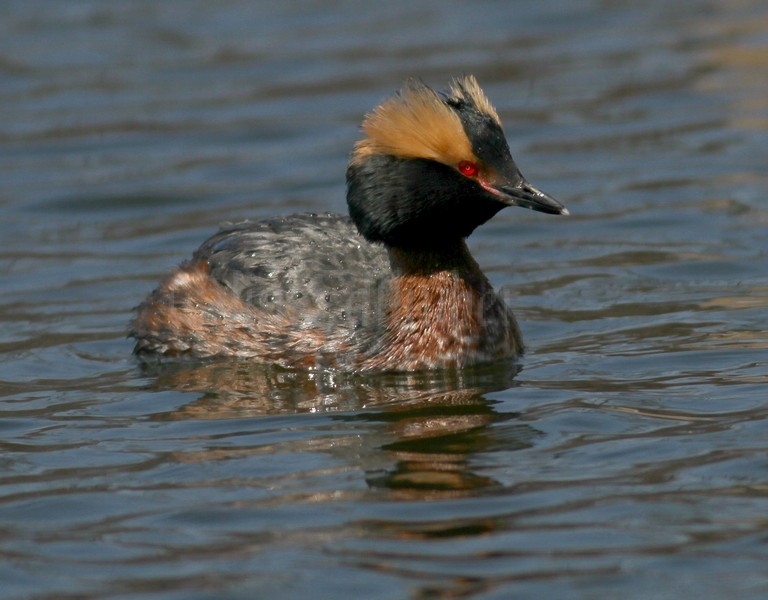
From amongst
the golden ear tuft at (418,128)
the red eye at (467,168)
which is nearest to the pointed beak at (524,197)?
the red eye at (467,168)

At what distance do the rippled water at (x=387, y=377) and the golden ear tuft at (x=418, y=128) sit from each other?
1382 mm

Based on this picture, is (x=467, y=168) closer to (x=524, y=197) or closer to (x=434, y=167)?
(x=434, y=167)

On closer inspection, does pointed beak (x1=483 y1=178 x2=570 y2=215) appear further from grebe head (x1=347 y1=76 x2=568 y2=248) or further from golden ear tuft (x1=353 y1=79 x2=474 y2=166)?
golden ear tuft (x1=353 y1=79 x2=474 y2=166)

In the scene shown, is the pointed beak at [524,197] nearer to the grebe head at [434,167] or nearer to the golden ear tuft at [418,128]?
the grebe head at [434,167]

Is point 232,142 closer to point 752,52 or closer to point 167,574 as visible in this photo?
point 752,52

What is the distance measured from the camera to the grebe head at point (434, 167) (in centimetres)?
954

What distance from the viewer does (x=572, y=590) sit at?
21.5 feet

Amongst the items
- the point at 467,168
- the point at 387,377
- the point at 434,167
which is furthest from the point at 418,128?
the point at 387,377

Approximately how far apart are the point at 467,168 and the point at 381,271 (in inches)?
46.8

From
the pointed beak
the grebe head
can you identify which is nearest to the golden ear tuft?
the grebe head

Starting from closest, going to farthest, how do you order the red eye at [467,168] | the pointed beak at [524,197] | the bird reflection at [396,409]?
the bird reflection at [396,409] < the pointed beak at [524,197] < the red eye at [467,168]

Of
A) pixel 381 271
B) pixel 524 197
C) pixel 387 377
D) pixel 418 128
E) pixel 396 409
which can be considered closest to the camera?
pixel 396 409

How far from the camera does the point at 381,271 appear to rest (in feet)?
34.4

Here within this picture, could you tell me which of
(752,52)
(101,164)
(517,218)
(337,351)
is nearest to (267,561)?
(337,351)
